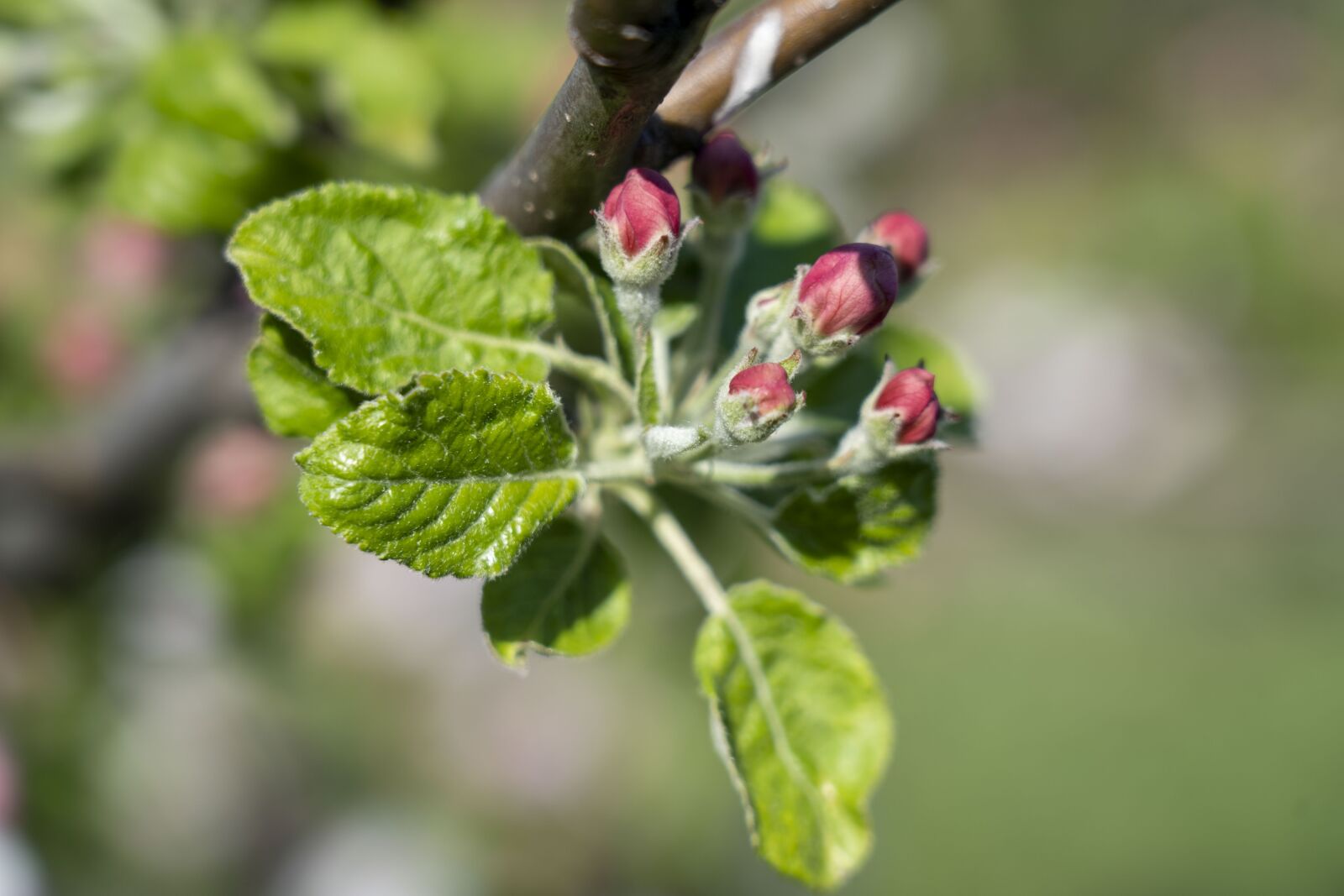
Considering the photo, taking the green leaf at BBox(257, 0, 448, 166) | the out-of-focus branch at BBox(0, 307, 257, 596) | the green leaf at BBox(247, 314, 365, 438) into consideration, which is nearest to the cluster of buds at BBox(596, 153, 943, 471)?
the green leaf at BBox(247, 314, 365, 438)

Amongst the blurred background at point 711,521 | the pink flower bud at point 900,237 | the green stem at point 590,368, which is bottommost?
the blurred background at point 711,521

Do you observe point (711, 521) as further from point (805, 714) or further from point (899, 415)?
point (899, 415)

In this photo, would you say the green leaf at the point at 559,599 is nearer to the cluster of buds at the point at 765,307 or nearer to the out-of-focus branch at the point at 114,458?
the cluster of buds at the point at 765,307

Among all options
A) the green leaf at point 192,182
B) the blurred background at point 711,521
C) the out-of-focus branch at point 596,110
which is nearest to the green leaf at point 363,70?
the blurred background at point 711,521

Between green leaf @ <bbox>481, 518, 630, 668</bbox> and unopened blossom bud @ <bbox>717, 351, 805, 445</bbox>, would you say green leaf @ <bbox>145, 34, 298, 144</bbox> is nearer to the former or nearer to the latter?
green leaf @ <bbox>481, 518, 630, 668</bbox>

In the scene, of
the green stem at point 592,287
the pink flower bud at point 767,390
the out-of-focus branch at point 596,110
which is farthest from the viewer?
the green stem at point 592,287

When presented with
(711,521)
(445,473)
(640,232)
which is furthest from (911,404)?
(711,521)

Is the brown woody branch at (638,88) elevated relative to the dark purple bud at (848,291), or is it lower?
elevated
